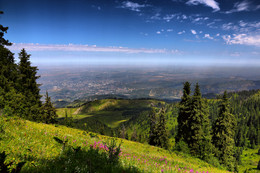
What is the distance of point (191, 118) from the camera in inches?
1191

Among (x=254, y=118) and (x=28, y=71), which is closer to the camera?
(x=28, y=71)

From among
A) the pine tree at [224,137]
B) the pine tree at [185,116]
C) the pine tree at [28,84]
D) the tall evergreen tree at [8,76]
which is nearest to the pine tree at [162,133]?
the pine tree at [185,116]

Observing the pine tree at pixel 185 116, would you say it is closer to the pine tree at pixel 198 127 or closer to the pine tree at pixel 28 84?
the pine tree at pixel 198 127

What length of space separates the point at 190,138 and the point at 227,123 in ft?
36.2

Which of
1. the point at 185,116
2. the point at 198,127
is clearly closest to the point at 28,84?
the point at 185,116

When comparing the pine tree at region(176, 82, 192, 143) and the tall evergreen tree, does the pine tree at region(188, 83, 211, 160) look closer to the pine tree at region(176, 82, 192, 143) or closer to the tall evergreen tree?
the pine tree at region(176, 82, 192, 143)

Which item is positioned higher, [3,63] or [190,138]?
[3,63]

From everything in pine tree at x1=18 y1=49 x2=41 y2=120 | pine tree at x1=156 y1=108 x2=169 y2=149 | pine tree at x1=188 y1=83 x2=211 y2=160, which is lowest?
pine tree at x1=156 y1=108 x2=169 y2=149

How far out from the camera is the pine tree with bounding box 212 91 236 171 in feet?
103

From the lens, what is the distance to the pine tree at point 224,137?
3131cm

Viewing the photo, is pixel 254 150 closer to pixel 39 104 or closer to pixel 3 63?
pixel 39 104

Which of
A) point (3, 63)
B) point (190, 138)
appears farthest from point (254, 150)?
point (3, 63)

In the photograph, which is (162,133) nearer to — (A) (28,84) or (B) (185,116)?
(B) (185,116)

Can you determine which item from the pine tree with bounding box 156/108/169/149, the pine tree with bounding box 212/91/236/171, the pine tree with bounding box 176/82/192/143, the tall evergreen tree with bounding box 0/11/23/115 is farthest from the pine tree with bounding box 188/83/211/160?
the tall evergreen tree with bounding box 0/11/23/115
